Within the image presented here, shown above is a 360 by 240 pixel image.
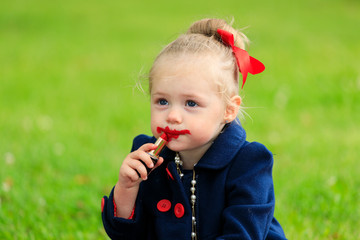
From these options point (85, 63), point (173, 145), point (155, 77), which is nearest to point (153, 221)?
point (173, 145)

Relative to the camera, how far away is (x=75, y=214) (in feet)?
11.7

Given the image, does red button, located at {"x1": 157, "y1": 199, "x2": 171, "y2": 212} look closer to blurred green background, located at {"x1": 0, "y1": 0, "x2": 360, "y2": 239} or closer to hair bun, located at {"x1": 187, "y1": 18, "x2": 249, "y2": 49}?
blurred green background, located at {"x1": 0, "y1": 0, "x2": 360, "y2": 239}

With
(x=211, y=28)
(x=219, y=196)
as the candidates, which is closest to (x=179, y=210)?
(x=219, y=196)

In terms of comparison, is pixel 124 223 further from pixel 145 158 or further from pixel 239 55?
pixel 239 55

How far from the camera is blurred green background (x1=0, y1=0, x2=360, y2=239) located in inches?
137

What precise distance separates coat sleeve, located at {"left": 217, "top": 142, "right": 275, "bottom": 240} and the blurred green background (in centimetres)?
23

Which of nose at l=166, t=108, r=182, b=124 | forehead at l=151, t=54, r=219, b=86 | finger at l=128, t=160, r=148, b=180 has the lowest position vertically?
finger at l=128, t=160, r=148, b=180

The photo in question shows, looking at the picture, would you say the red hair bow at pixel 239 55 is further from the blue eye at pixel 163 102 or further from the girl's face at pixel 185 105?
the blue eye at pixel 163 102

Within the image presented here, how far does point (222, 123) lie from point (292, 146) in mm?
2445

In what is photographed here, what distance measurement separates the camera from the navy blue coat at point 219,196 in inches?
87.0

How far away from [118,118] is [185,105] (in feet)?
11.5

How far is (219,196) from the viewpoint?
7.54 feet

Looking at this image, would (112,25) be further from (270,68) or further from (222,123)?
(222,123)

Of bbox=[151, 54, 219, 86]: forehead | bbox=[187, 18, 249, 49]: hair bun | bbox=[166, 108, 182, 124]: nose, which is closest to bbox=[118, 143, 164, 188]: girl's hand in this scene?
bbox=[166, 108, 182, 124]: nose
